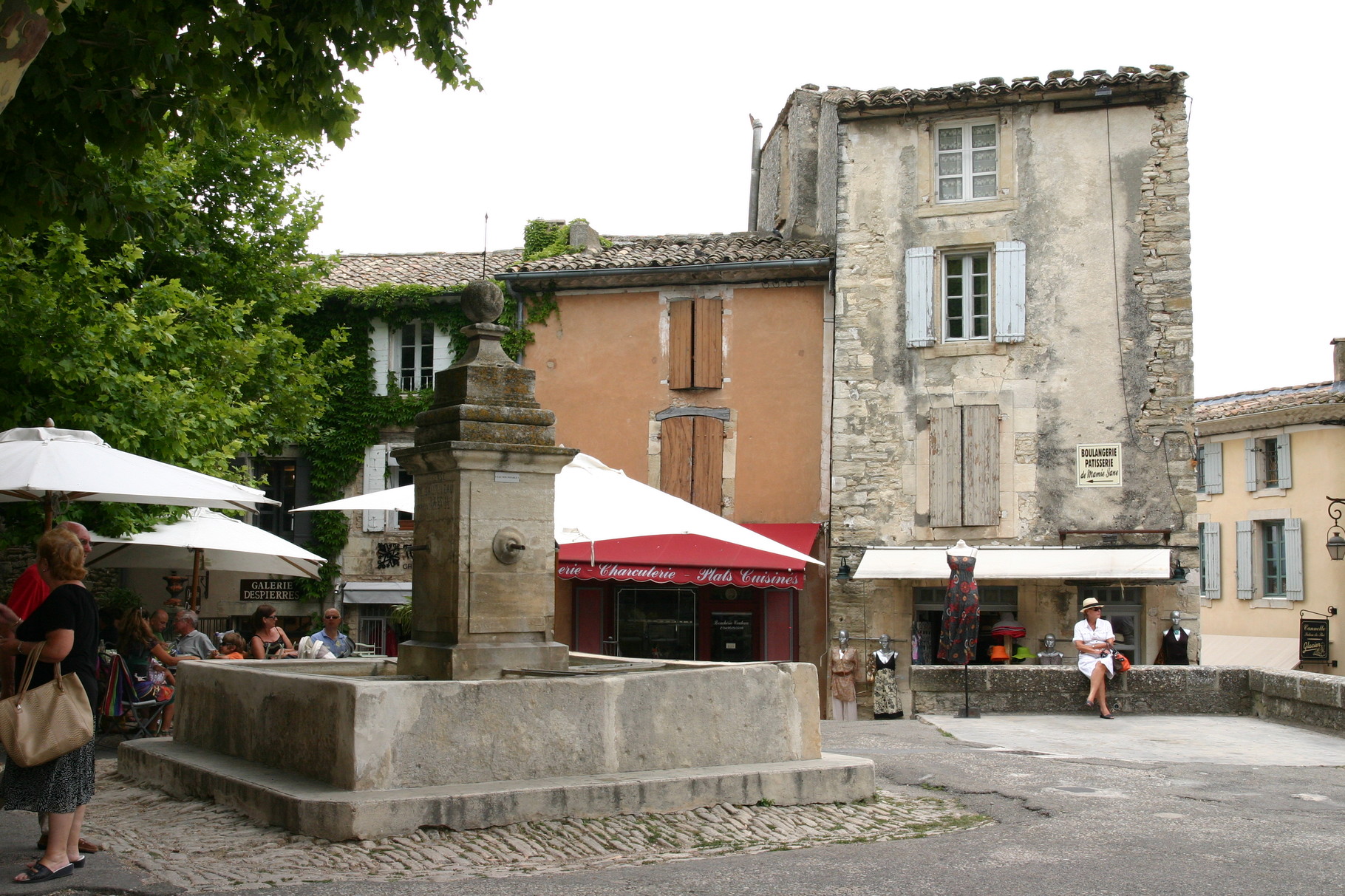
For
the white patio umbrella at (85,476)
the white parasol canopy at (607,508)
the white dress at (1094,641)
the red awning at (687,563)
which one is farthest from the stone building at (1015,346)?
the white patio umbrella at (85,476)

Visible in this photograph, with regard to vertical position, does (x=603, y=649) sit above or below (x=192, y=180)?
below

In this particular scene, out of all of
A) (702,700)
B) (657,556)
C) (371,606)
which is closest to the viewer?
(702,700)

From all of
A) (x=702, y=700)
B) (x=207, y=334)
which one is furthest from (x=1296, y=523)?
(x=702, y=700)

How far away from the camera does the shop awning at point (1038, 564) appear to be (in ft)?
67.8

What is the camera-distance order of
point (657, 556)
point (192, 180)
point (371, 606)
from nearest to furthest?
point (192, 180) → point (657, 556) → point (371, 606)

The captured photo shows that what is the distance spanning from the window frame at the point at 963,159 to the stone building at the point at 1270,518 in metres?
10.7

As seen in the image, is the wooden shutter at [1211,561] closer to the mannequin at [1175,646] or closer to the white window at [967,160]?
the white window at [967,160]

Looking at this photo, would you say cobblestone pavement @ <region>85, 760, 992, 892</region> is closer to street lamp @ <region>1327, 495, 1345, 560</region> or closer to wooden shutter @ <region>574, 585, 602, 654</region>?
wooden shutter @ <region>574, 585, 602, 654</region>

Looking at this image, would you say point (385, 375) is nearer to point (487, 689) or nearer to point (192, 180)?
point (192, 180)

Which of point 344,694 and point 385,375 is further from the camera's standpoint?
point 385,375

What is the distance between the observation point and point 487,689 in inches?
275

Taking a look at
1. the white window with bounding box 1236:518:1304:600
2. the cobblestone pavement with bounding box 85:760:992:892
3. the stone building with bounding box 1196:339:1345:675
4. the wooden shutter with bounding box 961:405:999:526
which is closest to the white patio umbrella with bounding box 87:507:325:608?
the cobblestone pavement with bounding box 85:760:992:892

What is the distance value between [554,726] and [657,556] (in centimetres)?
1488

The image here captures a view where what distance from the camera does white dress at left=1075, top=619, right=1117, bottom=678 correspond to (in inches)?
528
